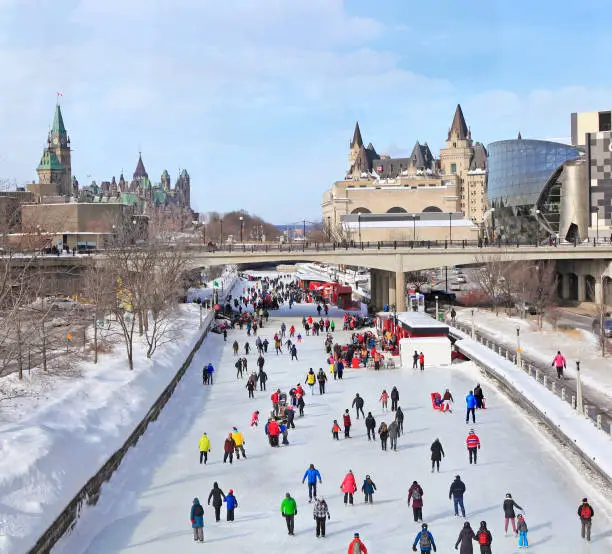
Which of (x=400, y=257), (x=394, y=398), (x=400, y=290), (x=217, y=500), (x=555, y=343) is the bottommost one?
(x=217, y=500)

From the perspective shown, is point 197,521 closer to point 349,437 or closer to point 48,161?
point 349,437

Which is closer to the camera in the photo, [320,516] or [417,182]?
[320,516]

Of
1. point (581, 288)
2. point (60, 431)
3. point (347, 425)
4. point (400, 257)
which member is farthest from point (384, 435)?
point (581, 288)

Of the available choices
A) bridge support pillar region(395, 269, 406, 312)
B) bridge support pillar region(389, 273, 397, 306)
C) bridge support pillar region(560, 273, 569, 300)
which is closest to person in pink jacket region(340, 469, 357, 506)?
bridge support pillar region(395, 269, 406, 312)

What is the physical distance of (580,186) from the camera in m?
66.9

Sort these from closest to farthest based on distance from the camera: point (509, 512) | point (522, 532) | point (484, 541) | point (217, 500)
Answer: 1. point (484, 541)
2. point (522, 532)
3. point (509, 512)
4. point (217, 500)

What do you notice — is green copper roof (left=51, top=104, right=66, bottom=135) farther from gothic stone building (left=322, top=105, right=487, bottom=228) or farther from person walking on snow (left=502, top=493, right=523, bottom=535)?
person walking on snow (left=502, top=493, right=523, bottom=535)

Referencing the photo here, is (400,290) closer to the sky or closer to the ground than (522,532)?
closer to the sky

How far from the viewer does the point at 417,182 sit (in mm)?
147250

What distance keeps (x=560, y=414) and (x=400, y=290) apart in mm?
29952

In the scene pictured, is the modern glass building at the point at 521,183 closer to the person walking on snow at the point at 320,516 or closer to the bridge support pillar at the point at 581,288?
the bridge support pillar at the point at 581,288

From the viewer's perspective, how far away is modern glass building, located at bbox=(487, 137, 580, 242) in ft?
266

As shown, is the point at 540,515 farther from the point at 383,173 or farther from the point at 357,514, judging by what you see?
the point at 383,173

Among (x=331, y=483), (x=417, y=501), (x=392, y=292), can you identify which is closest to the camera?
(x=417, y=501)
